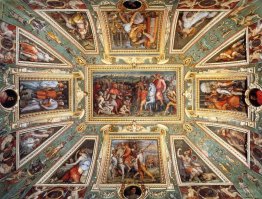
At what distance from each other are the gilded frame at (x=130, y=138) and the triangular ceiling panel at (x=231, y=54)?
147 inches

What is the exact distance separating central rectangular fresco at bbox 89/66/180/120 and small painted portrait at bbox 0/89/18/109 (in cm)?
359

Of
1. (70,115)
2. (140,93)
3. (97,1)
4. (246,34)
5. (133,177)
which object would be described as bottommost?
(133,177)

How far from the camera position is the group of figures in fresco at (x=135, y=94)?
13867 mm

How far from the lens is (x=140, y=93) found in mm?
14016

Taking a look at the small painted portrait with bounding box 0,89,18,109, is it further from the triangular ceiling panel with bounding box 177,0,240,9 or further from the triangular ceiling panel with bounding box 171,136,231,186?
the triangular ceiling panel with bounding box 171,136,231,186

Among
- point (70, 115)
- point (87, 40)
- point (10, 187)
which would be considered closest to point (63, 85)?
point (70, 115)

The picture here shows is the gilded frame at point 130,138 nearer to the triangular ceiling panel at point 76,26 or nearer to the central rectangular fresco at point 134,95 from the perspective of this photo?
the central rectangular fresco at point 134,95

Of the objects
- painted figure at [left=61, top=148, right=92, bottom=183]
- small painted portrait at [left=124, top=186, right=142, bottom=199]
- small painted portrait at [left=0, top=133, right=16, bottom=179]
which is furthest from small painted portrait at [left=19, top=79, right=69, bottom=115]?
small painted portrait at [left=124, top=186, right=142, bottom=199]

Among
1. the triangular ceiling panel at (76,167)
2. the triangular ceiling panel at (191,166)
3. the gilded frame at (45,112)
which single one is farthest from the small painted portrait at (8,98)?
the triangular ceiling panel at (191,166)

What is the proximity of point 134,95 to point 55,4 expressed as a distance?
211 inches

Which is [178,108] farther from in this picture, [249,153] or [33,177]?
[33,177]

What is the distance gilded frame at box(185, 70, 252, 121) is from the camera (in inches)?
453

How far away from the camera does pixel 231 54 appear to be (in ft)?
39.0

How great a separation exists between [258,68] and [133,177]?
6.59 m
